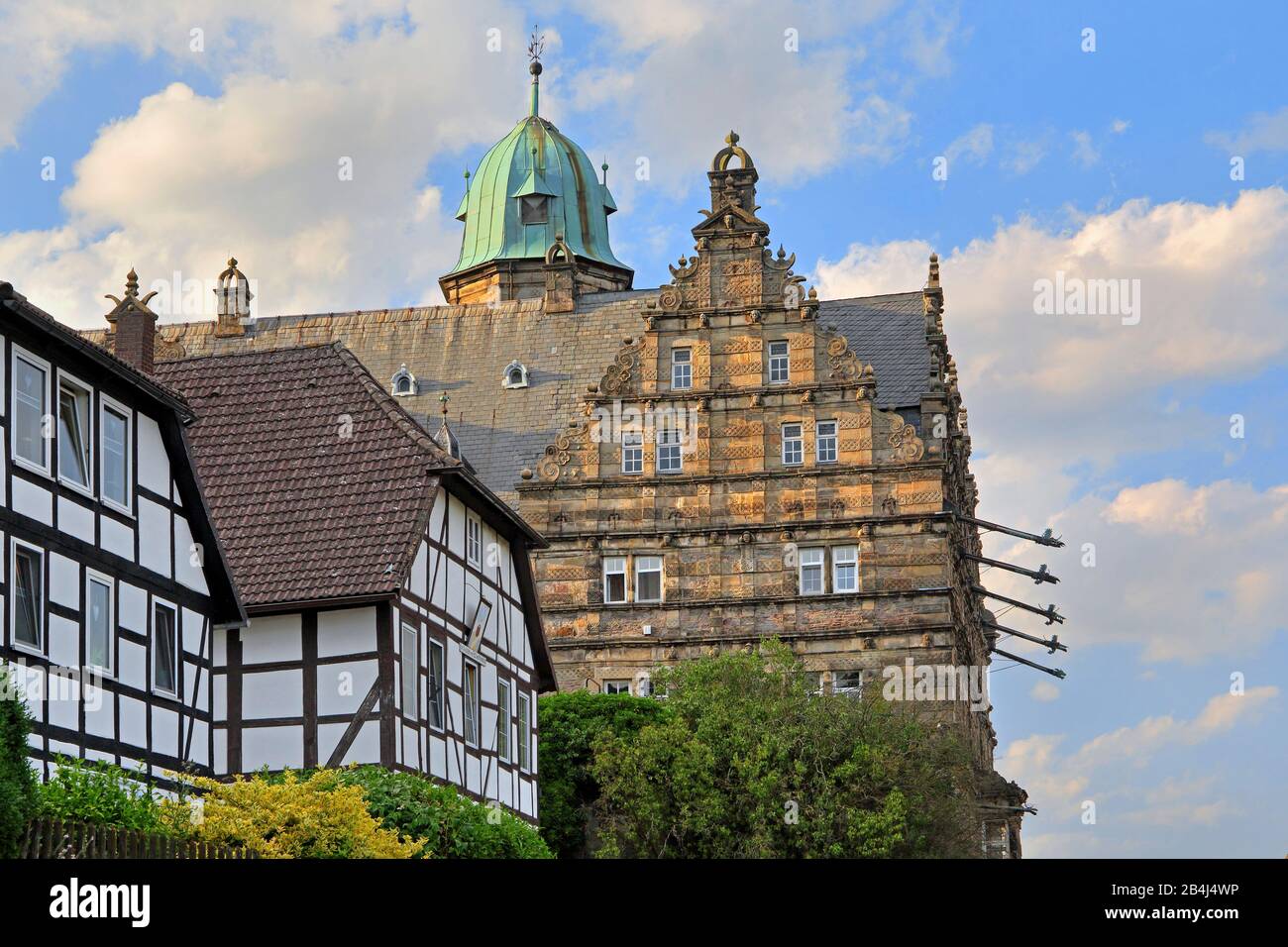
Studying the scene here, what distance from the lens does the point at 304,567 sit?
123 ft

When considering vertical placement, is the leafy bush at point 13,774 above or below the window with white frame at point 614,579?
below

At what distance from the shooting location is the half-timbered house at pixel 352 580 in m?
36.9

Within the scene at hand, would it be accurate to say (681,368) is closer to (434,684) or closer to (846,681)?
(846,681)

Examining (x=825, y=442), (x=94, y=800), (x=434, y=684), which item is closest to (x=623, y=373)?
(x=825, y=442)

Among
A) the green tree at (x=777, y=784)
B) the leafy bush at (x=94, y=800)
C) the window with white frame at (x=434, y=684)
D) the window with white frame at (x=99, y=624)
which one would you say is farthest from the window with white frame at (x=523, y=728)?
the leafy bush at (x=94, y=800)

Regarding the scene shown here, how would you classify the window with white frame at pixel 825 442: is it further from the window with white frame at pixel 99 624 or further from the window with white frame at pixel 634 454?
the window with white frame at pixel 99 624

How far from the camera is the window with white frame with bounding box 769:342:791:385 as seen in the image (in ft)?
202

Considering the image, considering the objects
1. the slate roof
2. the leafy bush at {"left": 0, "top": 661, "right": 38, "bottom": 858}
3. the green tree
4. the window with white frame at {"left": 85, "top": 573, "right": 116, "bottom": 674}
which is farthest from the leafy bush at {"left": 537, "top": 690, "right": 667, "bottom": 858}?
the leafy bush at {"left": 0, "top": 661, "right": 38, "bottom": 858}

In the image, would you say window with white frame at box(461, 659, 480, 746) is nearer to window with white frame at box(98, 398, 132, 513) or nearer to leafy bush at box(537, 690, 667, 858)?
leafy bush at box(537, 690, 667, 858)

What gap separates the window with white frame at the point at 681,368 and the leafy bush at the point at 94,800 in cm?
3501

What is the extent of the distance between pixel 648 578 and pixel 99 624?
→ 3122 centimetres

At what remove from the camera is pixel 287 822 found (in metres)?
29.6

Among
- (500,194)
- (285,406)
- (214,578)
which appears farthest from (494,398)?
(214,578)
